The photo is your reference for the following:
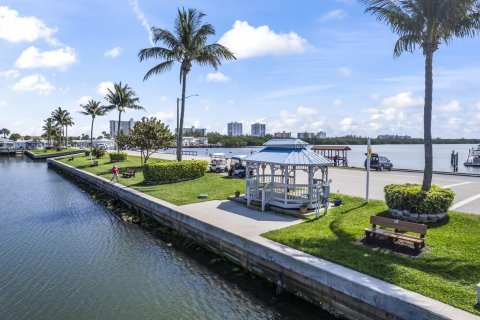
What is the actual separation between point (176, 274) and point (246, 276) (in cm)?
236

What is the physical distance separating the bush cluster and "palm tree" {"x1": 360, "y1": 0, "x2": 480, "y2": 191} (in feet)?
2.20

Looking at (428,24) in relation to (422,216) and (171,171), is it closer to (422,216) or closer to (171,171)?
(422,216)

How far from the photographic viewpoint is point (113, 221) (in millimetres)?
18984

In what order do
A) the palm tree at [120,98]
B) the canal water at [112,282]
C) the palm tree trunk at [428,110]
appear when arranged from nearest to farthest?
the canal water at [112,282]
the palm tree trunk at [428,110]
the palm tree at [120,98]

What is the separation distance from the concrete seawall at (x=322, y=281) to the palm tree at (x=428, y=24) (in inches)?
265

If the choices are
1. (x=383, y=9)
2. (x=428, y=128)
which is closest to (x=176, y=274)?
(x=428, y=128)

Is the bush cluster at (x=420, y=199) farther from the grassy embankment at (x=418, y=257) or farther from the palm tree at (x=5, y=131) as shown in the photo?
the palm tree at (x=5, y=131)

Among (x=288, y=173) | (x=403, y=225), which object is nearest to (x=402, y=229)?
(x=403, y=225)

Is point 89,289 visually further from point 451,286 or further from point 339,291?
point 451,286

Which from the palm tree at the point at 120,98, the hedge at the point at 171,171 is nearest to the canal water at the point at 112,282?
the hedge at the point at 171,171

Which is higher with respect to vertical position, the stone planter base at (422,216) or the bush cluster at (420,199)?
the bush cluster at (420,199)

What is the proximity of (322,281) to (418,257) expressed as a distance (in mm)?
2934

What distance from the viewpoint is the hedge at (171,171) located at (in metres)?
25.0

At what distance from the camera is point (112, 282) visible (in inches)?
433
